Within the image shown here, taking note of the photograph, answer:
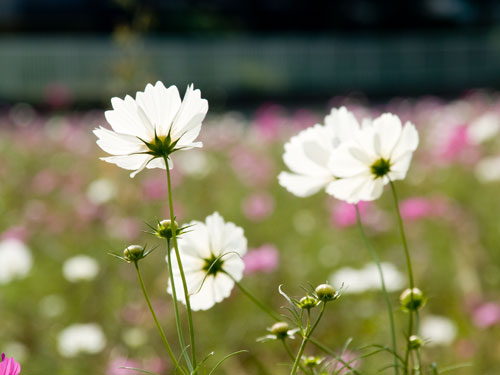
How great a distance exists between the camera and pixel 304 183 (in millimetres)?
636

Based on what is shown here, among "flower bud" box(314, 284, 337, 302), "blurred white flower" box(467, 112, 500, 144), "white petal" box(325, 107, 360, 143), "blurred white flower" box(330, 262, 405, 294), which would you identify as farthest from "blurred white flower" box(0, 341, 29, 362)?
"blurred white flower" box(467, 112, 500, 144)

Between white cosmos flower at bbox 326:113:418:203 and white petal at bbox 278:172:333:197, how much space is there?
5 centimetres

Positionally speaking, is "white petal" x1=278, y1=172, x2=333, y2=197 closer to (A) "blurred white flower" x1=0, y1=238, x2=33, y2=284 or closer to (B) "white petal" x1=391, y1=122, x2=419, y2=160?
(B) "white petal" x1=391, y1=122, x2=419, y2=160

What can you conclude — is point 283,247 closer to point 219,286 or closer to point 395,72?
point 219,286

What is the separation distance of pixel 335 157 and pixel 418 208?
1.44m

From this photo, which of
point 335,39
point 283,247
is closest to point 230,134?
point 283,247

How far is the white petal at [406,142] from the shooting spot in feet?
1.78

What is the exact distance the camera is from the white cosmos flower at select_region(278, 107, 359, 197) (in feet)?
2.05

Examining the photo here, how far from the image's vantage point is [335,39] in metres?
11.8

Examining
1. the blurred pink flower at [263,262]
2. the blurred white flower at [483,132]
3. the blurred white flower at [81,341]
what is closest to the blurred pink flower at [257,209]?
the blurred pink flower at [263,262]

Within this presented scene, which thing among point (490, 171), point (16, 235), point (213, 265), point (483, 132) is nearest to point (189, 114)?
point (213, 265)

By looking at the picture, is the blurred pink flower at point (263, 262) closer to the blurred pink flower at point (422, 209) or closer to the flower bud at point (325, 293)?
the blurred pink flower at point (422, 209)

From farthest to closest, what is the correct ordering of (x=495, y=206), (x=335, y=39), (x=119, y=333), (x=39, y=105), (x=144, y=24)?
(x=335, y=39) < (x=39, y=105) < (x=495, y=206) < (x=144, y=24) < (x=119, y=333)

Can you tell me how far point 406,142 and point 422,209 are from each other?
1464 millimetres
